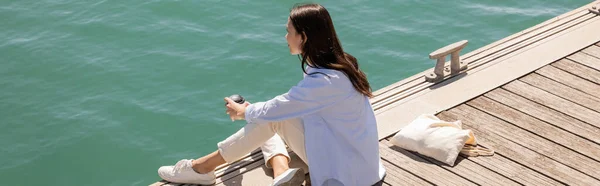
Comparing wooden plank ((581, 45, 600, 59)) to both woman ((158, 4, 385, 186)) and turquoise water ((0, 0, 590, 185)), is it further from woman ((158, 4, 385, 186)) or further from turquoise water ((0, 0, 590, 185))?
woman ((158, 4, 385, 186))

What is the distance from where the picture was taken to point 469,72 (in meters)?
7.67

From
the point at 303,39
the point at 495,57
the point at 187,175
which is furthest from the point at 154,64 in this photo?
the point at 303,39

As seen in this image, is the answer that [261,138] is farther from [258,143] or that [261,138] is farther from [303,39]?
[303,39]

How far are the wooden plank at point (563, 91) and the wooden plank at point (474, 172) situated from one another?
126cm

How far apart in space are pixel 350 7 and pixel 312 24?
6.13m

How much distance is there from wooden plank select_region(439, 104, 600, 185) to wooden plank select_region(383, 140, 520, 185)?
9.3 inches

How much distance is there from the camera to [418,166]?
20.8ft

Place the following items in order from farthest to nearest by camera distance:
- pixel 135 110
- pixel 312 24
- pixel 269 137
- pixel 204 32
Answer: pixel 204 32, pixel 135 110, pixel 269 137, pixel 312 24

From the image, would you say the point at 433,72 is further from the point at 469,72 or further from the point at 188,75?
the point at 188,75

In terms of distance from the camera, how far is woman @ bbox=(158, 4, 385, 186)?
551 centimetres

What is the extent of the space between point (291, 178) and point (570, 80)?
273 cm

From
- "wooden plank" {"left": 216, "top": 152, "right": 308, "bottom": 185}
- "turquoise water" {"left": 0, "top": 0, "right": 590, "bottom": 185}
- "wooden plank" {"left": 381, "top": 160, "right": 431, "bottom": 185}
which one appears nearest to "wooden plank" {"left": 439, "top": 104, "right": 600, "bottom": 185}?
"wooden plank" {"left": 381, "top": 160, "right": 431, "bottom": 185}

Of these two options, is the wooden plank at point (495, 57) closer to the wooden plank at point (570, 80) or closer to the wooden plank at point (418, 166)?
the wooden plank at point (570, 80)

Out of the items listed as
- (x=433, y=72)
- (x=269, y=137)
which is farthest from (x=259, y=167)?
(x=433, y=72)
